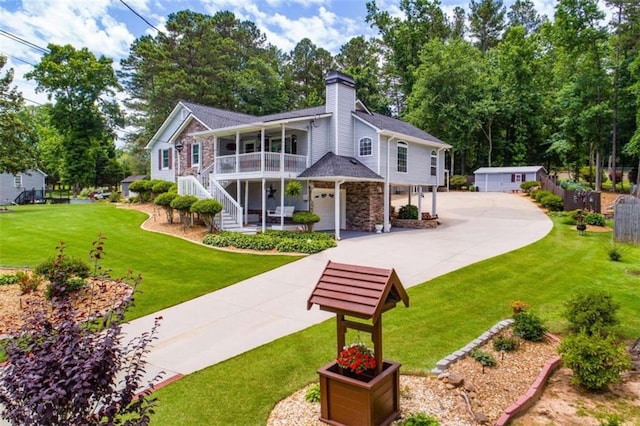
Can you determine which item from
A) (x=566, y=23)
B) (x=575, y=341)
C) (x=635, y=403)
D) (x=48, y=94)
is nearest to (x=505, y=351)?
(x=575, y=341)

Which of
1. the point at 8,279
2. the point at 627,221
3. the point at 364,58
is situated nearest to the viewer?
the point at 8,279

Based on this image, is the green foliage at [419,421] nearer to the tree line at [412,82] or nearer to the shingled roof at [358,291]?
the shingled roof at [358,291]

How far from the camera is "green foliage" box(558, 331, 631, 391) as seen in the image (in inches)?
197

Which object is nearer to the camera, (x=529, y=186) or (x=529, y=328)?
(x=529, y=328)

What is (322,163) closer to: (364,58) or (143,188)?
(143,188)

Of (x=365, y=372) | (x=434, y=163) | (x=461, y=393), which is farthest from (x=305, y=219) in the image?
(x=365, y=372)

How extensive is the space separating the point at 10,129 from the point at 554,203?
33.2 meters

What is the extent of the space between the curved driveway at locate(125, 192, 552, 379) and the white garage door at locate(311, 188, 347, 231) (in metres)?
2.71

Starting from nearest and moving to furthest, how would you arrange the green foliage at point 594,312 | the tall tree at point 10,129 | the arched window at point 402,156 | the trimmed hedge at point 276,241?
the green foliage at point 594,312, the trimmed hedge at point 276,241, the arched window at point 402,156, the tall tree at point 10,129

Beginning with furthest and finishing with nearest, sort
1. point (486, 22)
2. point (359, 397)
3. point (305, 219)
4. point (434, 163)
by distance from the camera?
point (486, 22) < point (434, 163) < point (305, 219) < point (359, 397)

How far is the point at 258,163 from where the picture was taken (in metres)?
18.0

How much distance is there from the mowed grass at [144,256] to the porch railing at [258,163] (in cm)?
478

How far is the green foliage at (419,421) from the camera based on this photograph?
14.0 feet

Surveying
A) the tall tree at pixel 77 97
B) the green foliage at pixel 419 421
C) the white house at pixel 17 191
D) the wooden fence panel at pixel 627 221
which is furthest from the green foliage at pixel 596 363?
the white house at pixel 17 191
